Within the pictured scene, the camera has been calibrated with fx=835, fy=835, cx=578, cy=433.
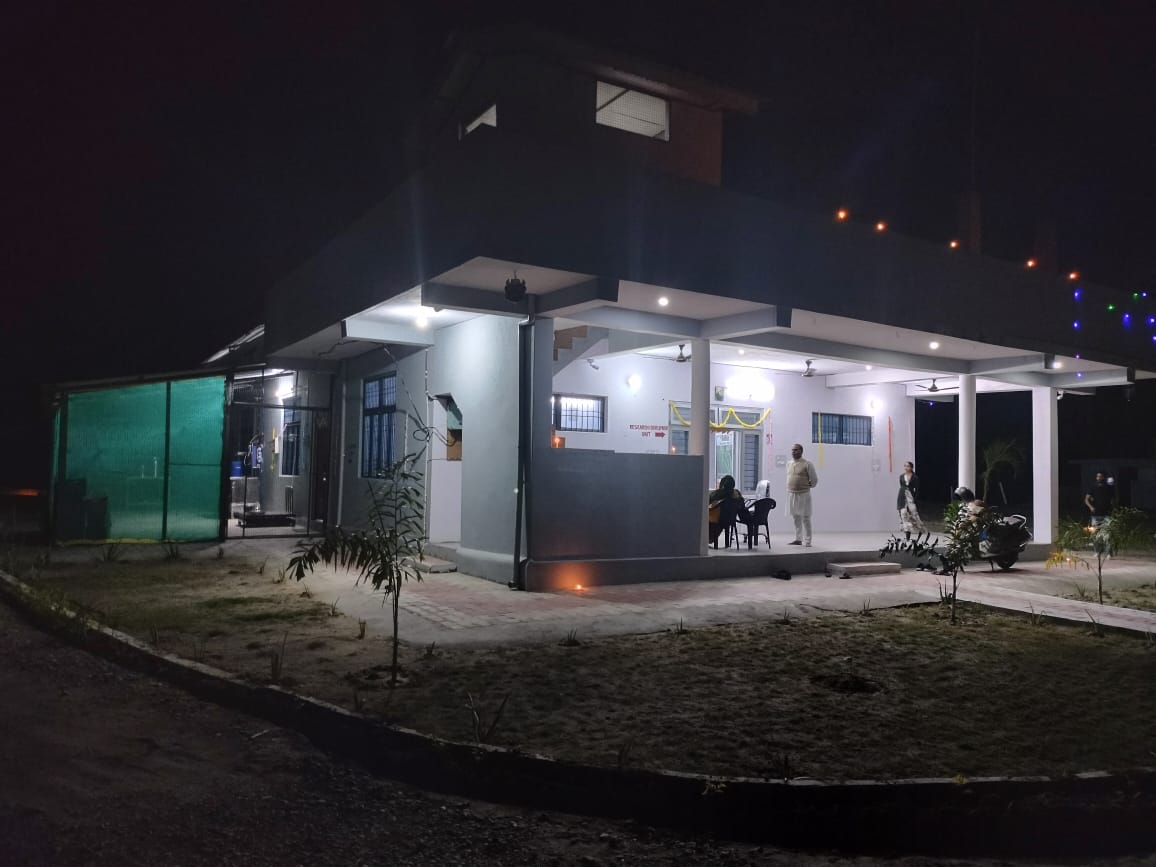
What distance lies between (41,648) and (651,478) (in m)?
7.43

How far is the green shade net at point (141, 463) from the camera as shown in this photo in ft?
49.5

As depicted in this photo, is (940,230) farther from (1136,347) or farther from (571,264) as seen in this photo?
(571,264)

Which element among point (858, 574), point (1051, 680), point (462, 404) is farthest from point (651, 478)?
point (1051, 680)

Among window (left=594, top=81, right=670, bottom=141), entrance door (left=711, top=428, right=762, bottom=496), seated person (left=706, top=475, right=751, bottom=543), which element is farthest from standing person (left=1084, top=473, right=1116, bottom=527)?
window (left=594, top=81, right=670, bottom=141)

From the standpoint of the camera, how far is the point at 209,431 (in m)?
16.6

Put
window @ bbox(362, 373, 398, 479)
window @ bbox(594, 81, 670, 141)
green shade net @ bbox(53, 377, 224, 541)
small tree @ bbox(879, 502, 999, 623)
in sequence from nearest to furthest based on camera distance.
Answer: small tree @ bbox(879, 502, 999, 623), window @ bbox(594, 81, 670, 141), green shade net @ bbox(53, 377, 224, 541), window @ bbox(362, 373, 398, 479)

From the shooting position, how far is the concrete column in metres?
15.8

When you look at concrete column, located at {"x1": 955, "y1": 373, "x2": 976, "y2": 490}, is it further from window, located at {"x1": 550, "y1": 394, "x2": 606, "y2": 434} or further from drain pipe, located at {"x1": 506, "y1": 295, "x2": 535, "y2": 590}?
drain pipe, located at {"x1": 506, "y1": 295, "x2": 535, "y2": 590}

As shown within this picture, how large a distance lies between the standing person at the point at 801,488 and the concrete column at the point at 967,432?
139 inches

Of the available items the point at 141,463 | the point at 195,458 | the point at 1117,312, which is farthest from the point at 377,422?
the point at 1117,312

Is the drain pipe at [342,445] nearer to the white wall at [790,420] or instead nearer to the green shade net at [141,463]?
the green shade net at [141,463]

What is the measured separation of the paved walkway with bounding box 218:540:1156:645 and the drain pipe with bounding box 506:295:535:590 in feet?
1.30

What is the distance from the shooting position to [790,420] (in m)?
18.2

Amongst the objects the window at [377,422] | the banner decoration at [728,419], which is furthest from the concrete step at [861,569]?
the window at [377,422]
